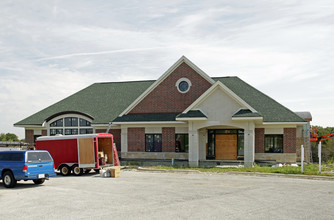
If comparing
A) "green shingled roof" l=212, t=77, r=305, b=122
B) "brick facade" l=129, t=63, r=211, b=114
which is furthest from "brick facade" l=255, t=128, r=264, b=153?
"brick facade" l=129, t=63, r=211, b=114

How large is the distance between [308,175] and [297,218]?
11.0m

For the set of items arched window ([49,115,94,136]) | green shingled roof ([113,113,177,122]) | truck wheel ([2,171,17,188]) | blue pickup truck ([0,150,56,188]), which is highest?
green shingled roof ([113,113,177,122])

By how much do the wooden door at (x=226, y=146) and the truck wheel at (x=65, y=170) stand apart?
12505mm

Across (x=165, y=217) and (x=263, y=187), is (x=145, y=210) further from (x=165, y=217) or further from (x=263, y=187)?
(x=263, y=187)

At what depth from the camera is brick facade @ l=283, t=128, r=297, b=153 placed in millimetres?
27719

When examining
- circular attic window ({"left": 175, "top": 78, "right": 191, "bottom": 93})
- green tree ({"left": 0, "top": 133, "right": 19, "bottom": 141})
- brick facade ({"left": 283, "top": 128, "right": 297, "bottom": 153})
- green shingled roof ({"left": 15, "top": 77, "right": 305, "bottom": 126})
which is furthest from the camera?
green tree ({"left": 0, "top": 133, "right": 19, "bottom": 141})

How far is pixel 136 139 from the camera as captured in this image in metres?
30.7

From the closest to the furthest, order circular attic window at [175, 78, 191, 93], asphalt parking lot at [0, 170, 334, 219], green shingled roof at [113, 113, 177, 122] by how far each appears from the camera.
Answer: asphalt parking lot at [0, 170, 334, 219] < green shingled roof at [113, 113, 177, 122] < circular attic window at [175, 78, 191, 93]

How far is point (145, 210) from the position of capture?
37.8 ft

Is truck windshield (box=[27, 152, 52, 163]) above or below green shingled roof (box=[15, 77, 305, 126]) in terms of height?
below

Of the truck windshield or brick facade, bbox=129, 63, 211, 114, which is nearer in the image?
the truck windshield

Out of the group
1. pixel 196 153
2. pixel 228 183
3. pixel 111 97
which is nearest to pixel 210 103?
pixel 196 153

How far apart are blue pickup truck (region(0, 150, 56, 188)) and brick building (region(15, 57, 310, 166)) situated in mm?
11090

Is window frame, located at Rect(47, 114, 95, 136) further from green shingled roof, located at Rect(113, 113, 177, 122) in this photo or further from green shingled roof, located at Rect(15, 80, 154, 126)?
green shingled roof, located at Rect(113, 113, 177, 122)
